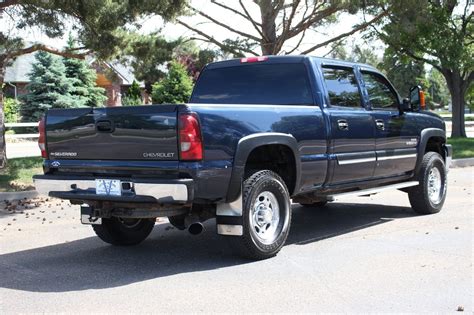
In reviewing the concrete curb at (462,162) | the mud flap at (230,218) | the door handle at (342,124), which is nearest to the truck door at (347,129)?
the door handle at (342,124)

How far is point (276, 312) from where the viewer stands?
4.52m

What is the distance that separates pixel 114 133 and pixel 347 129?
9.37 ft

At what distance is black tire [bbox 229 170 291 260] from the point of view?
5.90 metres

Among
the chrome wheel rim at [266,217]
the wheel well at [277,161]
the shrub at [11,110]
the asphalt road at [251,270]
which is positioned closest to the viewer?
the asphalt road at [251,270]

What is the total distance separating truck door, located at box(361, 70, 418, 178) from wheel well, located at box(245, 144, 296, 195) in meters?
1.60

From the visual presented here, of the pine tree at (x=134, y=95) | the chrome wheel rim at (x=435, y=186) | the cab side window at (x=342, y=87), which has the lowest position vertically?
the chrome wheel rim at (x=435, y=186)

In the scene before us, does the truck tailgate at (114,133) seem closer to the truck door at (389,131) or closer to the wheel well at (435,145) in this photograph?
the truck door at (389,131)

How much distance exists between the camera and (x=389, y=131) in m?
7.95

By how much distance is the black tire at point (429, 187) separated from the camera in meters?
8.65

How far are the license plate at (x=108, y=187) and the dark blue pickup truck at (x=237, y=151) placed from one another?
0.02 metres

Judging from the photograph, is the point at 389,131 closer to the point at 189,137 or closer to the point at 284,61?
the point at 284,61

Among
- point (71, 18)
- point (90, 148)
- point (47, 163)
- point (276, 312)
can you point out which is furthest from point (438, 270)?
point (71, 18)

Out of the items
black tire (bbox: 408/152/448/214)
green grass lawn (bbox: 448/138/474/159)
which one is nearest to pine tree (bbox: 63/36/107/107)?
green grass lawn (bbox: 448/138/474/159)

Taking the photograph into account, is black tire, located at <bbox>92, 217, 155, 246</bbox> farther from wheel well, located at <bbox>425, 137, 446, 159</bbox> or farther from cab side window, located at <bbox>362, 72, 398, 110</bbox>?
wheel well, located at <bbox>425, 137, 446, 159</bbox>
